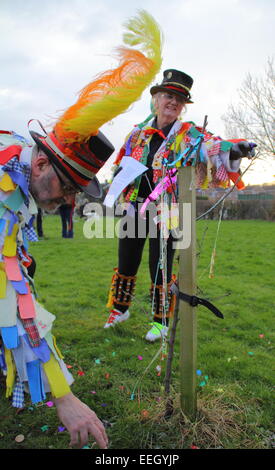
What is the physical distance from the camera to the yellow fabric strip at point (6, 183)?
153cm

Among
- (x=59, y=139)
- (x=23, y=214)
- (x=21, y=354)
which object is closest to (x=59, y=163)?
(x=59, y=139)

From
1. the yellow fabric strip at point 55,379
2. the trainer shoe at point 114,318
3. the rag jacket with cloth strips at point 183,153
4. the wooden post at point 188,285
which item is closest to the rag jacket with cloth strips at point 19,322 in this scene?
the yellow fabric strip at point 55,379

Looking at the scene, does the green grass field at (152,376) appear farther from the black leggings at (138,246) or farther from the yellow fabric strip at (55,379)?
the yellow fabric strip at (55,379)

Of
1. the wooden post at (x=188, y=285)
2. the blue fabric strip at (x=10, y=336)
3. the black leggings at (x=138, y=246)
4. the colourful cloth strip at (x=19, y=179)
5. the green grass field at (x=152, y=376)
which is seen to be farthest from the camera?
the black leggings at (x=138, y=246)

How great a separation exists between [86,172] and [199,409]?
1.37 meters

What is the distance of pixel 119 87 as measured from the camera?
4.97ft

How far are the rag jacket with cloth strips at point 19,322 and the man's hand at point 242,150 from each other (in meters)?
1.20

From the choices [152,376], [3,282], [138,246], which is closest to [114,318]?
[138,246]

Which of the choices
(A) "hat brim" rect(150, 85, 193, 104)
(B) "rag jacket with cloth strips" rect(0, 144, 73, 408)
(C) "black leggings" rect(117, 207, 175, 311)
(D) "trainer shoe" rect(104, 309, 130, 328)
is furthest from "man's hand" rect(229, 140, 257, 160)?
(D) "trainer shoe" rect(104, 309, 130, 328)

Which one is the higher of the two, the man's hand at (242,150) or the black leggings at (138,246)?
the man's hand at (242,150)

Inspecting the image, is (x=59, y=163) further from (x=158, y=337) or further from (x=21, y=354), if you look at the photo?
(x=158, y=337)

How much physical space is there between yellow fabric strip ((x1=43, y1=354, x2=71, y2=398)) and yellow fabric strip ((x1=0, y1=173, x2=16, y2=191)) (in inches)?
28.3
